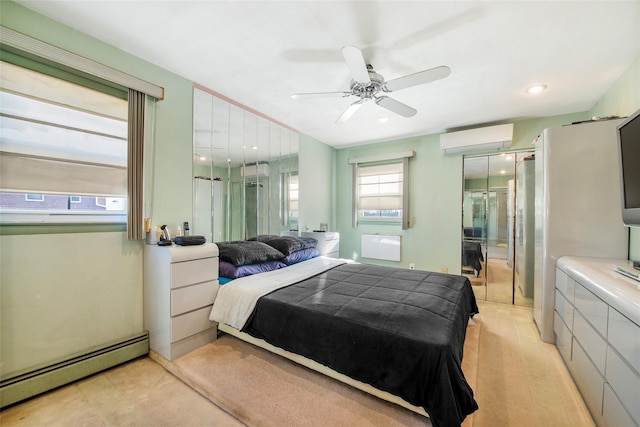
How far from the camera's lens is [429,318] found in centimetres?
165

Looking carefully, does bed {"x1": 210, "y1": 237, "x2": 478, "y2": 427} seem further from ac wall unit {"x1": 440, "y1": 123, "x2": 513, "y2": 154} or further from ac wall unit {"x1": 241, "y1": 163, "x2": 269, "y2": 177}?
ac wall unit {"x1": 440, "y1": 123, "x2": 513, "y2": 154}

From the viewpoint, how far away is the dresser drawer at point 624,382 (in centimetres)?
113

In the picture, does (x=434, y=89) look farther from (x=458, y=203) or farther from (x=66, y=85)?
(x=66, y=85)

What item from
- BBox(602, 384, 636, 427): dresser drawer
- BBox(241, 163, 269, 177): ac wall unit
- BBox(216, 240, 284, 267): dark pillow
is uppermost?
BBox(241, 163, 269, 177): ac wall unit

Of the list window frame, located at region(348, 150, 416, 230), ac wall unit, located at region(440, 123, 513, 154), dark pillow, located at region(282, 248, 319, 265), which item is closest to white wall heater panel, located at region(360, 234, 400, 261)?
window frame, located at region(348, 150, 416, 230)

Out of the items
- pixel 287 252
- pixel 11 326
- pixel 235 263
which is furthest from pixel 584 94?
pixel 11 326

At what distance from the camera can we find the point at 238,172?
310cm

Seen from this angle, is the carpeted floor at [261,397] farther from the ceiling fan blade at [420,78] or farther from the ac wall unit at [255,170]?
the ceiling fan blade at [420,78]

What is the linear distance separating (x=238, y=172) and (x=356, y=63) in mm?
1909

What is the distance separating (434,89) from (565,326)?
2.51 metres

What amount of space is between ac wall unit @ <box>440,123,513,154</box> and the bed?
2151mm

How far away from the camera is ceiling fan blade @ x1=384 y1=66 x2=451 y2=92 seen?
1798mm

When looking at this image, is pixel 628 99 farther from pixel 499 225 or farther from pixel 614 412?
pixel 614 412

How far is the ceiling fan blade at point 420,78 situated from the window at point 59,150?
2309 mm
